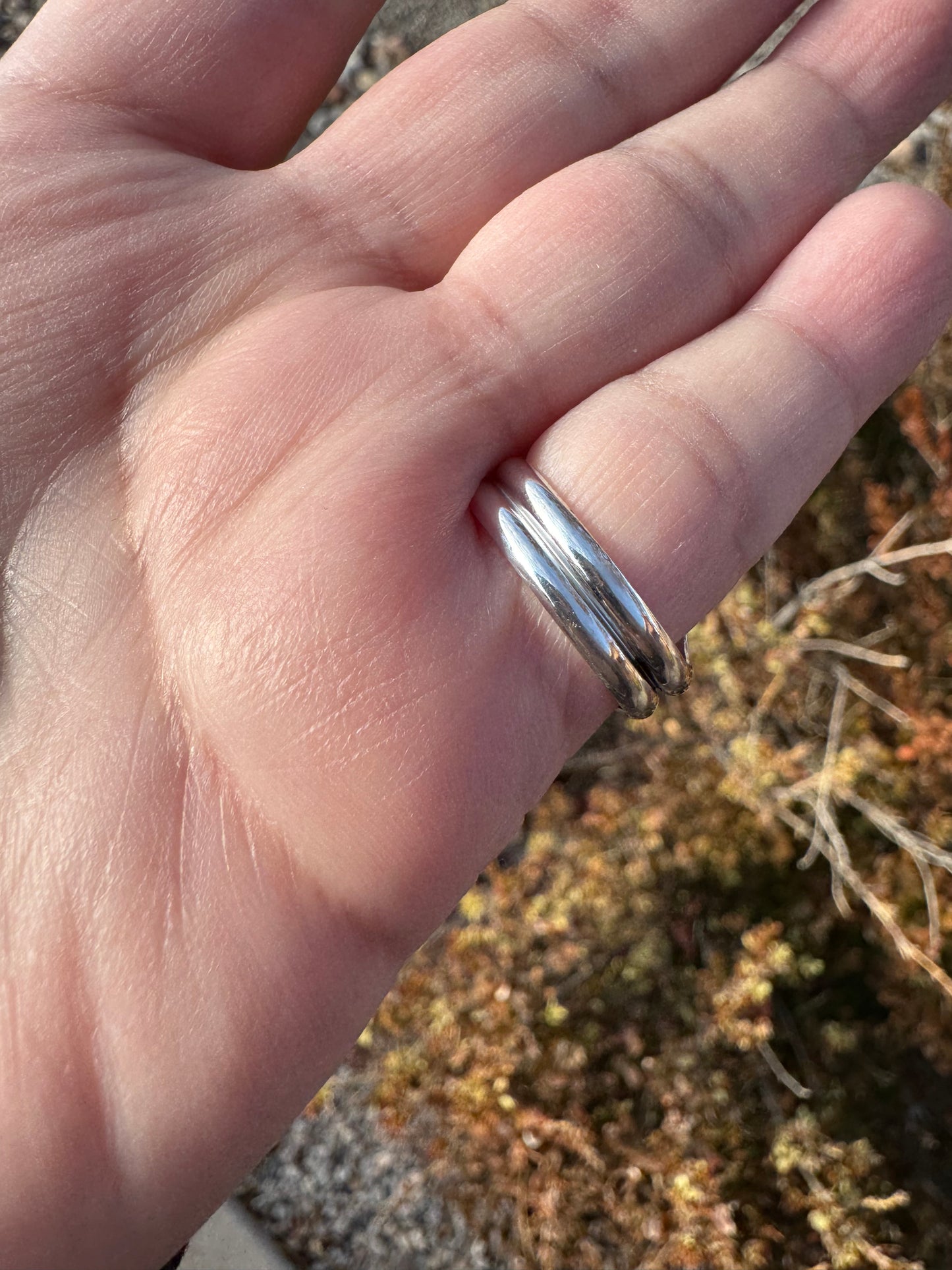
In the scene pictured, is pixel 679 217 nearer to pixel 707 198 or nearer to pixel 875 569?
pixel 707 198

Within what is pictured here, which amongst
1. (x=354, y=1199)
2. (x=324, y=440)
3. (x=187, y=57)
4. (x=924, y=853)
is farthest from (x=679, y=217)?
(x=354, y=1199)

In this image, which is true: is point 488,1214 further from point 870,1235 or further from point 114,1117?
point 114,1117

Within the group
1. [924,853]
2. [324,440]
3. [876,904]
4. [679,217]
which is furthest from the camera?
[924,853]

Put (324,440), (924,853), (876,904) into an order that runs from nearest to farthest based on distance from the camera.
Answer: (324,440) → (876,904) → (924,853)

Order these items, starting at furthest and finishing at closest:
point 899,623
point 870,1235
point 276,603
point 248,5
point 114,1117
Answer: point 899,623 → point 870,1235 → point 248,5 → point 276,603 → point 114,1117

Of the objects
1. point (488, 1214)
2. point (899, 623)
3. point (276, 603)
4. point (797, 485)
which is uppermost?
point (276, 603)

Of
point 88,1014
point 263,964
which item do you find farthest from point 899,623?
point 88,1014

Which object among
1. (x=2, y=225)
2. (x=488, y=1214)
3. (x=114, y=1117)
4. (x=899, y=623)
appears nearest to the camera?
(x=114, y=1117)

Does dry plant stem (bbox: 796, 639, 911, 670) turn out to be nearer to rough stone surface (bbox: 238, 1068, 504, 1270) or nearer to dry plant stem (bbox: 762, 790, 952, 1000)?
dry plant stem (bbox: 762, 790, 952, 1000)
